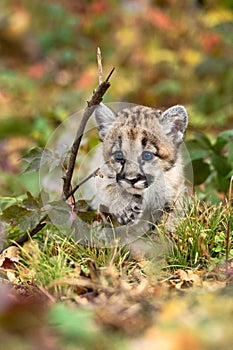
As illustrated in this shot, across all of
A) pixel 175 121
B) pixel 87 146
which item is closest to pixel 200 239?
pixel 175 121

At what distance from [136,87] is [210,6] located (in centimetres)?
224

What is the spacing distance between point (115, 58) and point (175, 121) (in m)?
8.26

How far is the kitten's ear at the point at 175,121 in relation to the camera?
457 centimetres

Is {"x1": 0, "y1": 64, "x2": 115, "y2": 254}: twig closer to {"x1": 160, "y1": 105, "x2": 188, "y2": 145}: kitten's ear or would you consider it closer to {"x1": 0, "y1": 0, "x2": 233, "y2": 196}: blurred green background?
{"x1": 160, "y1": 105, "x2": 188, "y2": 145}: kitten's ear

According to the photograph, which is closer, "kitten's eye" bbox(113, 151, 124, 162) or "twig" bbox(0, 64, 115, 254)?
"twig" bbox(0, 64, 115, 254)

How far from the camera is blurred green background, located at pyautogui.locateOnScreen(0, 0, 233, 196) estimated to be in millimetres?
10843

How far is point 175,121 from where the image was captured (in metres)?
4.60

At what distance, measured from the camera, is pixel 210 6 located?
12922 millimetres

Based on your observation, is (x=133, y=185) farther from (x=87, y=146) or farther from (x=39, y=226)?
(x=87, y=146)

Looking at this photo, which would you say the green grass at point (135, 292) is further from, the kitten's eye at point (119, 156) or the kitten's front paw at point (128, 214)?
the kitten's eye at point (119, 156)

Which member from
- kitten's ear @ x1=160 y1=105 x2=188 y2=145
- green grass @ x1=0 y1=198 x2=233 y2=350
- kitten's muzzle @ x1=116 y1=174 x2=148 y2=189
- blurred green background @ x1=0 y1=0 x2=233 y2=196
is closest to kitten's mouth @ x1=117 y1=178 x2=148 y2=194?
kitten's muzzle @ x1=116 y1=174 x2=148 y2=189

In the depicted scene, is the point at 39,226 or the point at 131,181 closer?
the point at 131,181

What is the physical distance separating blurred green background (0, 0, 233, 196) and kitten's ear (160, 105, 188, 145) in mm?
4897

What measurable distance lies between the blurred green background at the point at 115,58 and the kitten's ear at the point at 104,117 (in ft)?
15.9
